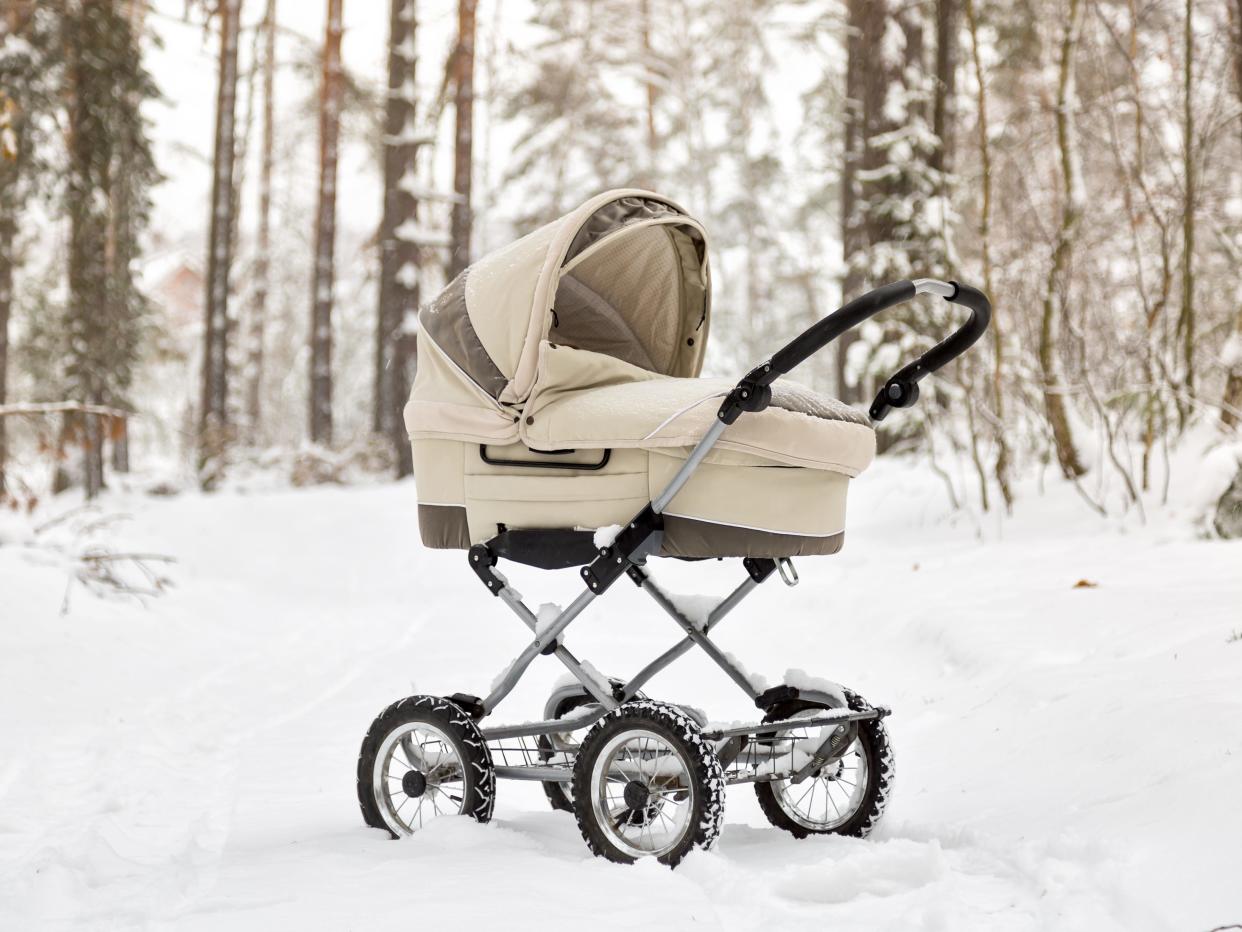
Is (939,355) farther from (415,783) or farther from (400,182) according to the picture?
(400,182)

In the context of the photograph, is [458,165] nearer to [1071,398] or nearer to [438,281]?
[438,281]

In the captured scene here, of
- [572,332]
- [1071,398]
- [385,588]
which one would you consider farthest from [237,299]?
[572,332]

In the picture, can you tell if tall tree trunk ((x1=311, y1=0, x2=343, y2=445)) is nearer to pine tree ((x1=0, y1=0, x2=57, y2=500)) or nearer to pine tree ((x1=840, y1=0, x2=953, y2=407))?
pine tree ((x1=0, y1=0, x2=57, y2=500))

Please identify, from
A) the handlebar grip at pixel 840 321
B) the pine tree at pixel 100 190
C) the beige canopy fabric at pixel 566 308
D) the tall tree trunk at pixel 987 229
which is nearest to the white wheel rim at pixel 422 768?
the beige canopy fabric at pixel 566 308

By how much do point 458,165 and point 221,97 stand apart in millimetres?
4531

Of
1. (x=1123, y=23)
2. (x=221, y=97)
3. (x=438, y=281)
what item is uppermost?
(x=1123, y=23)

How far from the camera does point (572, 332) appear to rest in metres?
3.92

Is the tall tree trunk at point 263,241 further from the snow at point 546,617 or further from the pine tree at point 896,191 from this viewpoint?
the snow at point 546,617

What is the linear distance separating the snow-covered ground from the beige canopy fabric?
1.29 m

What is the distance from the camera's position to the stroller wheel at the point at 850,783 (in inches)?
131

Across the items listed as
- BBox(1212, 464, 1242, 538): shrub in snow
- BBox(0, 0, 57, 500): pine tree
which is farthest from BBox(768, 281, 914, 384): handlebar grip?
BBox(0, 0, 57, 500): pine tree

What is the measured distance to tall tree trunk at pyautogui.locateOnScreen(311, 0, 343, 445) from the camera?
18938mm

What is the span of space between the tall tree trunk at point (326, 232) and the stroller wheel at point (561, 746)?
50.3ft

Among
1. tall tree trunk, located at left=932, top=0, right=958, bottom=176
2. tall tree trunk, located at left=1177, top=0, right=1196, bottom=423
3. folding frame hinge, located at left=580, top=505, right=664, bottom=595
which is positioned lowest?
folding frame hinge, located at left=580, top=505, right=664, bottom=595
